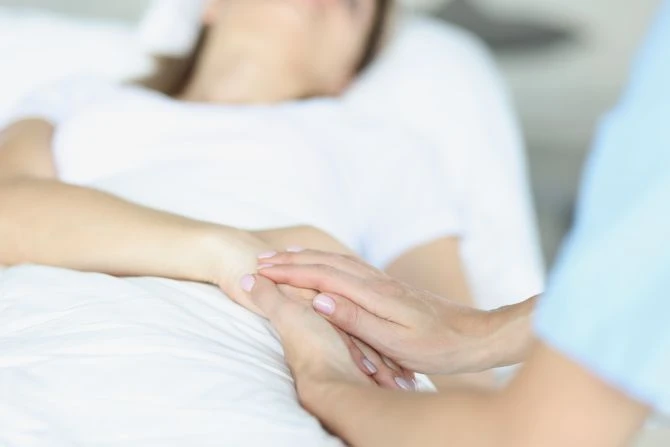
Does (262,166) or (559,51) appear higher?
(559,51)

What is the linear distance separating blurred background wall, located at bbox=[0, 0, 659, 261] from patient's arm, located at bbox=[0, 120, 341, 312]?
1224mm

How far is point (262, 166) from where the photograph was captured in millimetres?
1333

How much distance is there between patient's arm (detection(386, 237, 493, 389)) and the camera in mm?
1303

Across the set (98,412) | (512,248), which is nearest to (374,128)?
(512,248)

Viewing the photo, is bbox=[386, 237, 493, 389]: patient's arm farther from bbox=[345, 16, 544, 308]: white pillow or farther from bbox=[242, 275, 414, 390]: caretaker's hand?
bbox=[242, 275, 414, 390]: caretaker's hand

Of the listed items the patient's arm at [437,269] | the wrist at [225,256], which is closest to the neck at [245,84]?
the patient's arm at [437,269]

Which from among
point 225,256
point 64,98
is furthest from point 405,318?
point 64,98

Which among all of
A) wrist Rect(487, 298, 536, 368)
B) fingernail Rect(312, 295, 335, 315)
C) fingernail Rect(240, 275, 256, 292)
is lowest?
fingernail Rect(240, 275, 256, 292)

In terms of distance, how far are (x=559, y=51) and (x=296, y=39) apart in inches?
36.4

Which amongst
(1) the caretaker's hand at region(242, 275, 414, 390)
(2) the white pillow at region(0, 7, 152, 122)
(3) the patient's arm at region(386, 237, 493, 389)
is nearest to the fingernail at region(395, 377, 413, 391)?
(1) the caretaker's hand at region(242, 275, 414, 390)

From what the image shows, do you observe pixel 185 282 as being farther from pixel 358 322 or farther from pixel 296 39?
pixel 296 39

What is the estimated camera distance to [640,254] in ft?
1.80

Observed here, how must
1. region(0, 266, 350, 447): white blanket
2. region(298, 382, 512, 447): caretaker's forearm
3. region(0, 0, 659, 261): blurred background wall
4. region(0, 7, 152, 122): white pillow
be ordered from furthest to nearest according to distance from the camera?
region(0, 0, 659, 261): blurred background wall < region(0, 7, 152, 122): white pillow < region(0, 266, 350, 447): white blanket < region(298, 382, 512, 447): caretaker's forearm

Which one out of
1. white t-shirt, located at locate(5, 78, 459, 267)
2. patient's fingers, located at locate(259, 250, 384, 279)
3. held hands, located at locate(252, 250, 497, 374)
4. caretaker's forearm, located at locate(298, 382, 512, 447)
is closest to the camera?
caretaker's forearm, located at locate(298, 382, 512, 447)
